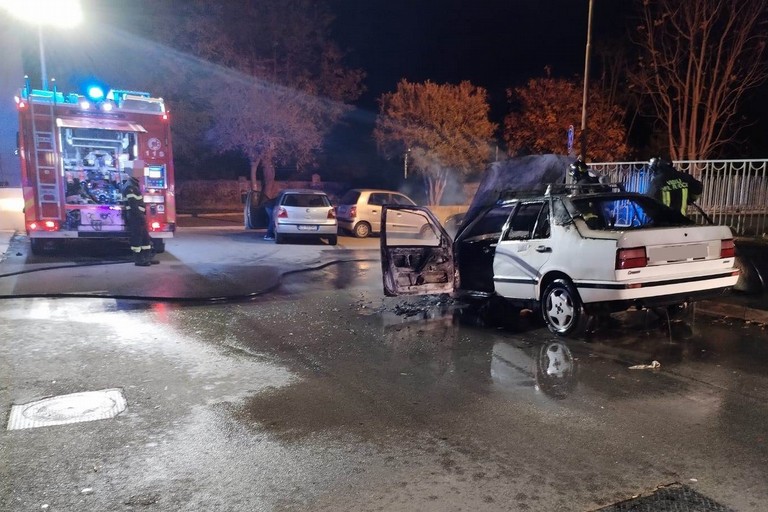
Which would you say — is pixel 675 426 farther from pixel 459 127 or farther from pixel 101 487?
pixel 459 127

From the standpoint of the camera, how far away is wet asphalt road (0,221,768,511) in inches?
139

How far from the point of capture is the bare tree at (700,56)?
18688mm

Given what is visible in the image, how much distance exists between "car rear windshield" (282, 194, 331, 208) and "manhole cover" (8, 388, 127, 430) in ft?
37.5

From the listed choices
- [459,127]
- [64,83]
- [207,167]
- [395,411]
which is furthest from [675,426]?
[207,167]

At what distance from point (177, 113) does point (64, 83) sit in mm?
4585

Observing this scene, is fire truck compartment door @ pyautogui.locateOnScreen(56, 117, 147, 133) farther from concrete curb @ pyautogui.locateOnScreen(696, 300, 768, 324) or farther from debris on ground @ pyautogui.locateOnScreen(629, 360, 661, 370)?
concrete curb @ pyautogui.locateOnScreen(696, 300, 768, 324)

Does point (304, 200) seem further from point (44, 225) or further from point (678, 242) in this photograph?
point (678, 242)

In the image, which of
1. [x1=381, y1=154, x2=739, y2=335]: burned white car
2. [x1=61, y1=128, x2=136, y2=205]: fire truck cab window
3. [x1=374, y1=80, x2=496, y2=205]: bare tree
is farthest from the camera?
[x1=374, y1=80, x2=496, y2=205]: bare tree

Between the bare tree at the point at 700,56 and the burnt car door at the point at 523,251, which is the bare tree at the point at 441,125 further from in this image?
the burnt car door at the point at 523,251

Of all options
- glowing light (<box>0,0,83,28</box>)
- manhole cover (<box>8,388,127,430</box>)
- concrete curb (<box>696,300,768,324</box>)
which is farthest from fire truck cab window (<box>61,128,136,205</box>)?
concrete curb (<box>696,300,768,324</box>)

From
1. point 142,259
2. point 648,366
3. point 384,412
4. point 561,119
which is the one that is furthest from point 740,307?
point 561,119

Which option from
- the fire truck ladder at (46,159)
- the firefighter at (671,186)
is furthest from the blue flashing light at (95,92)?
the firefighter at (671,186)

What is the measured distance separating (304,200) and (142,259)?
5381 millimetres

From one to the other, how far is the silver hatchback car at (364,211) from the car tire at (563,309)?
12213mm
